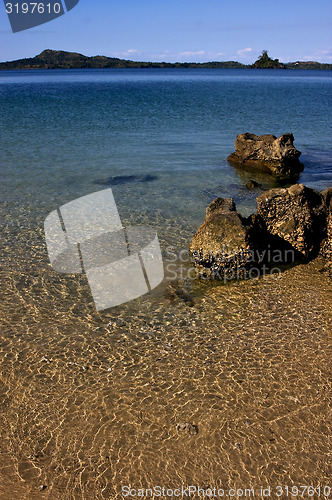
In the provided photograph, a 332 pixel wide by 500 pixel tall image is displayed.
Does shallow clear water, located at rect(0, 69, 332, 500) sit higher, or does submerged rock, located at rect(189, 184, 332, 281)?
submerged rock, located at rect(189, 184, 332, 281)

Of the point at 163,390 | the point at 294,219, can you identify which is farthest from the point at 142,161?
the point at 163,390

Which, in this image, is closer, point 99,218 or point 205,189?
point 99,218

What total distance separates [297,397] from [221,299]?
2.73m

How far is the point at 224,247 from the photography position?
28.8ft

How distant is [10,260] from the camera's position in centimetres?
935

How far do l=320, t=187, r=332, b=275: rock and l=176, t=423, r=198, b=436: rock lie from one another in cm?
529

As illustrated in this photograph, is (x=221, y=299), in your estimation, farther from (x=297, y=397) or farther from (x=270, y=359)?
(x=297, y=397)

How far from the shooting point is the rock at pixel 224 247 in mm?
8727

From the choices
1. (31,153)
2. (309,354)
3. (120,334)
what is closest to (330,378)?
(309,354)

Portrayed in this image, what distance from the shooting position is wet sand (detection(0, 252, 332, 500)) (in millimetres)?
4684
